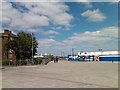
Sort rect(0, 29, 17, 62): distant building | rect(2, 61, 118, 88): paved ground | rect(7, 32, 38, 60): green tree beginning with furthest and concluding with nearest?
1. rect(0, 29, 17, 62): distant building
2. rect(7, 32, 38, 60): green tree
3. rect(2, 61, 118, 88): paved ground

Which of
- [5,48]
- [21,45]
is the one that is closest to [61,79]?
[21,45]

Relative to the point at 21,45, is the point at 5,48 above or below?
below

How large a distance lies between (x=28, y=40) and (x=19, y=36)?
9.61 ft

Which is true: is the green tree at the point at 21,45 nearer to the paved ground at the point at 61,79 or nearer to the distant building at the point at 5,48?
the distant building at the point at 5,48

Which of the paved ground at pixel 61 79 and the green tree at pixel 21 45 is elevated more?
the green tree at pixel 21 45

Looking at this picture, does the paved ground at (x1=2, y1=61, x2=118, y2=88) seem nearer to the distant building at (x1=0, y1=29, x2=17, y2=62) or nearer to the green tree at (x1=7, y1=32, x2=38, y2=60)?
the green tree at (x1=7, y1=32, x2=38, y2=60)

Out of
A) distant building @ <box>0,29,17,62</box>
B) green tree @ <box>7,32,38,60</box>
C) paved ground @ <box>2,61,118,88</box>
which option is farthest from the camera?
distant building @ <box>0,29,17,62</box>

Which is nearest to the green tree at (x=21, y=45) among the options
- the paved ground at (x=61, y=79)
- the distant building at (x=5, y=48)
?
the distant building at (x=5, y=48)

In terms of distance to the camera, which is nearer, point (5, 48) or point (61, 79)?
point (61, 79)

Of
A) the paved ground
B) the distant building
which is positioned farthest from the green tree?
the paved ground

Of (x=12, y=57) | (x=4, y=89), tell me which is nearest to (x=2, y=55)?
(x=12, y=57)

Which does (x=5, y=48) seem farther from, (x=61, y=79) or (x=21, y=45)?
(x=61, y=79)

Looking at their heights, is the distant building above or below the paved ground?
above

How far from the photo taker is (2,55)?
279ft
